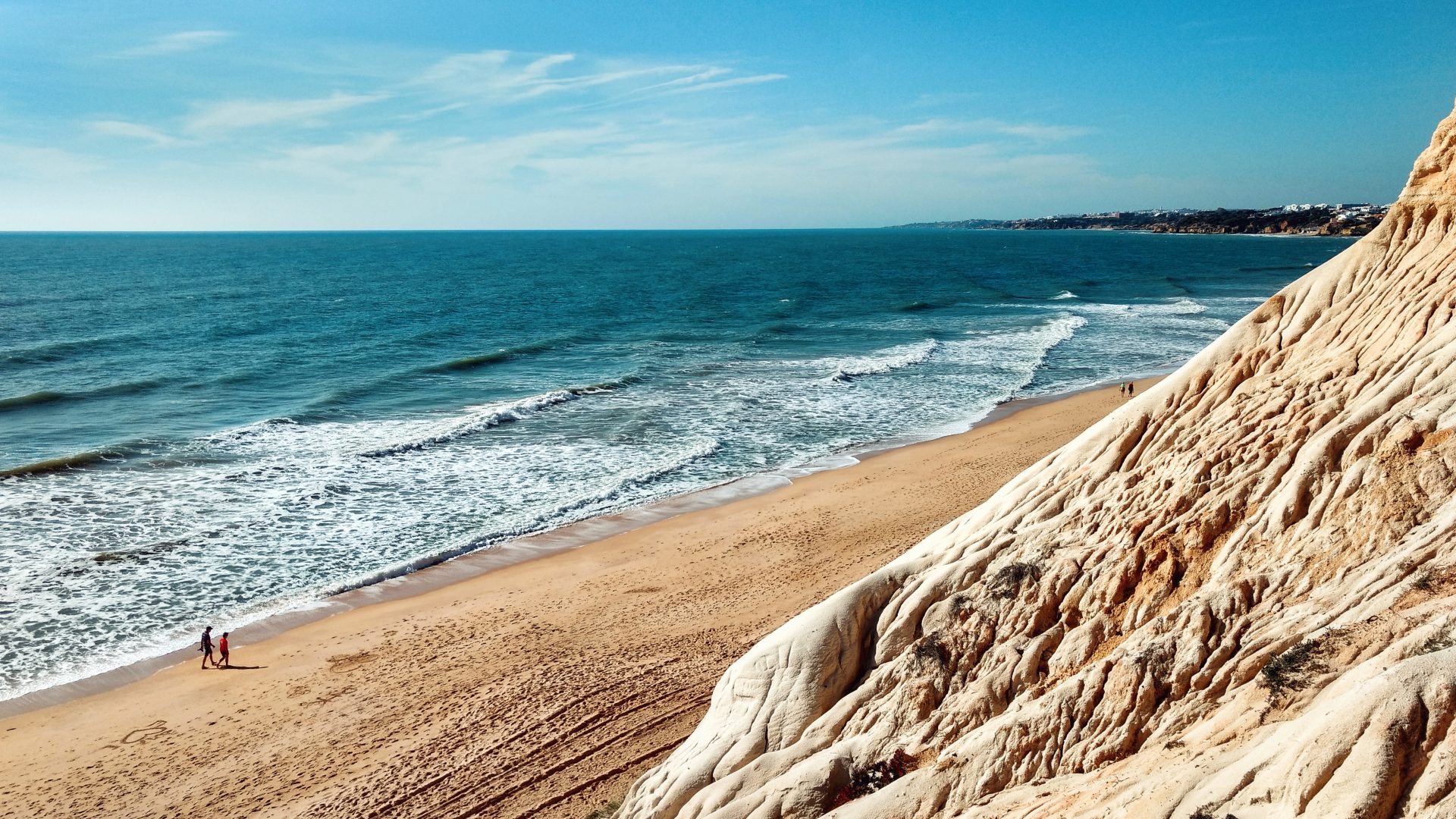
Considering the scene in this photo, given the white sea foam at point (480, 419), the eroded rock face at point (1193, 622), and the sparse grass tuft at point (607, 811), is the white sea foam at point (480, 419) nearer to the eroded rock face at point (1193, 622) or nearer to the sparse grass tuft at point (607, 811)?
the sparse grass tuft at point (607, 811)

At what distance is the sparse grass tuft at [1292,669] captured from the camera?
16.7ft

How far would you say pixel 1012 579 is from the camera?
7.46 m

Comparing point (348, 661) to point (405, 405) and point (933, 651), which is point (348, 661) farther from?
point (405, 405)

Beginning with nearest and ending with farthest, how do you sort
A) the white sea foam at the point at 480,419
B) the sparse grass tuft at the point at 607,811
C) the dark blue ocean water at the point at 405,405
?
the sparse grass tuft at the point at 607,811 < the dark blue ocean water at the point at 405,405 < the white sea foam at the point at 480,419

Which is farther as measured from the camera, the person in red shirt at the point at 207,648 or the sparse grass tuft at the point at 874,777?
the person in red shirt at the point at 207,648

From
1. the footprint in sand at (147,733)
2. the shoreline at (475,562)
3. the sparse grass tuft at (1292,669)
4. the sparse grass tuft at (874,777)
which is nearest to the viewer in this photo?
the sparse grass tuft at (1292,669)

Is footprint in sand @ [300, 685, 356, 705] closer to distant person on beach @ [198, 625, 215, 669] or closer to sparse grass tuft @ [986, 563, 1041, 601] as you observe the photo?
distant person on beach @ [198, 625, 215, 669]

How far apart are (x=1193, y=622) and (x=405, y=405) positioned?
3009 cm

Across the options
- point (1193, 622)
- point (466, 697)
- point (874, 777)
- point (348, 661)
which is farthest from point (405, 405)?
point (1193, 622)

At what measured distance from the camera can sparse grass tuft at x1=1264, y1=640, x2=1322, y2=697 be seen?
5.08 meters

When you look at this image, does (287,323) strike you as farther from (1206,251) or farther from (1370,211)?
(1370,211)

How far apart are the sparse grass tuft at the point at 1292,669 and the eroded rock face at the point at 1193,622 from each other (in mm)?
18

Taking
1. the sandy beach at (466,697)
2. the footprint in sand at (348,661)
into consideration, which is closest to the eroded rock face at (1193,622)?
the sandy beach at (466,697)

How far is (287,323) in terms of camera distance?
51.4 m
